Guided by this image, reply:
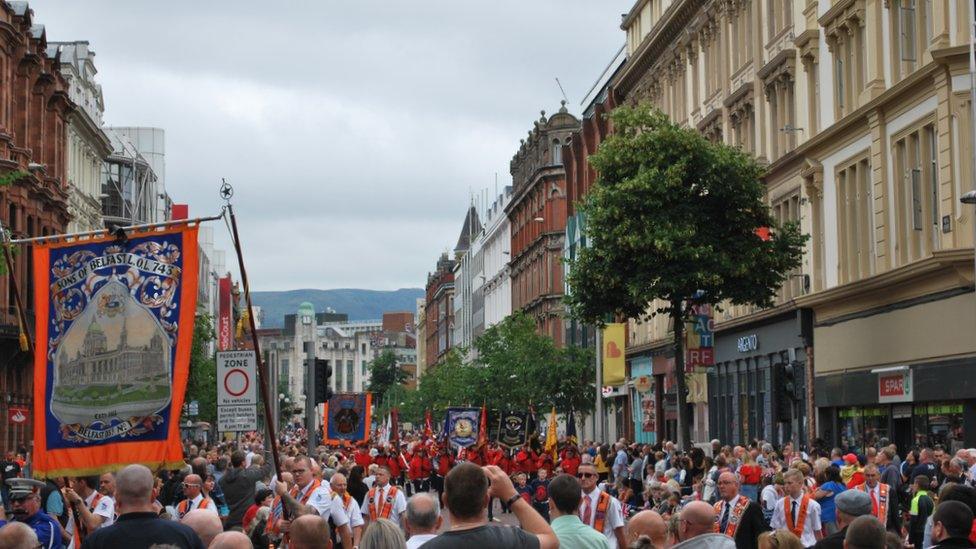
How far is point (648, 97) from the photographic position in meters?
64.8

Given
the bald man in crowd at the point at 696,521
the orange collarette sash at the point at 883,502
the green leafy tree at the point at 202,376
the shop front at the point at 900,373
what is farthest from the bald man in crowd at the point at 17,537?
the green leafy tree at the point at 202,376

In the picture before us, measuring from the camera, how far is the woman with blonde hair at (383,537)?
9.07 metres

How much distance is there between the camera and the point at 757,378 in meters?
47.7

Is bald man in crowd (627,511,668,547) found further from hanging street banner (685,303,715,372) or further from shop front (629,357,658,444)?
shop front (629,357,658,444)

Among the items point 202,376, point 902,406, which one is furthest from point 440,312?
point 902,406

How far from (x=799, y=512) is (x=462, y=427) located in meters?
32.1

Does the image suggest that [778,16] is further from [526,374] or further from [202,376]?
[202,376]

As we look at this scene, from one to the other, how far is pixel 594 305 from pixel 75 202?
3907cm

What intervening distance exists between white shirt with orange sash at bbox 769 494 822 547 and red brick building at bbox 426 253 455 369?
5315 inches

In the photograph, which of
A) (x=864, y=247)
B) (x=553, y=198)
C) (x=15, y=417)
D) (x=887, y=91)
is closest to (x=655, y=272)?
(x=864, y=247)

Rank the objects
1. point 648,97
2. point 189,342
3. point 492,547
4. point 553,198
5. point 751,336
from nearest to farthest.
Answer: point 492,547 → point 189,342 → point 751,336 → point 648,97 → point 553,198

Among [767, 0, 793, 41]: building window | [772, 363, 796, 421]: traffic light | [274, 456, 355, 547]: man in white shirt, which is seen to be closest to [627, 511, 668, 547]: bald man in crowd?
[274, 456, 355, 547]: man in white shirt

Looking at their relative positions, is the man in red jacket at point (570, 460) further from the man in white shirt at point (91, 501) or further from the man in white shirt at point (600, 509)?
the man in white shirt at point (91, 501)

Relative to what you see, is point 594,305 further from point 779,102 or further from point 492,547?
point 492,547
